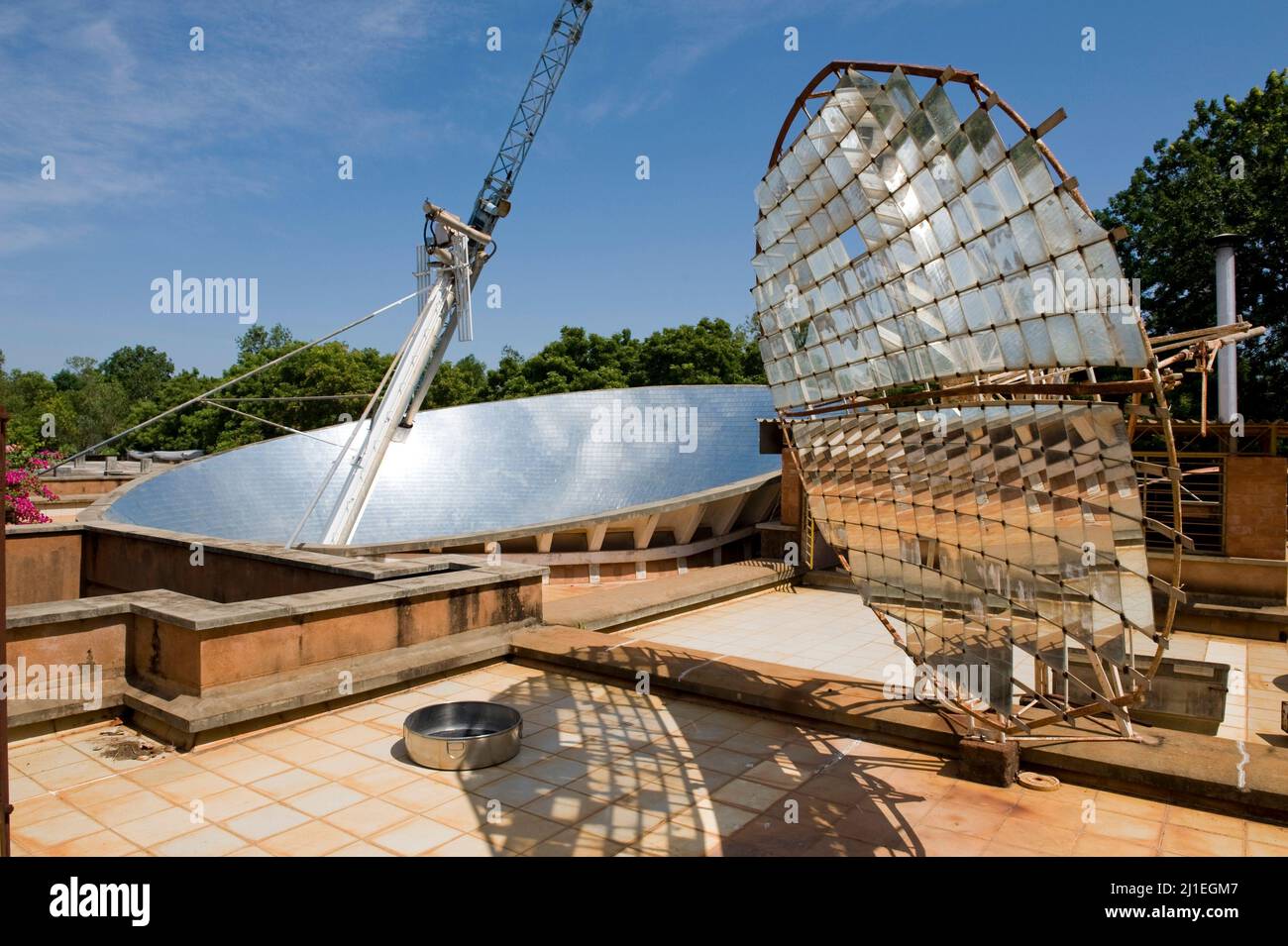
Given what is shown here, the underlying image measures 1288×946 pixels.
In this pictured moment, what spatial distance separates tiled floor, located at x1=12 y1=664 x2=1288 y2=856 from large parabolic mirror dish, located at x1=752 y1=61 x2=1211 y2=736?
86 cm

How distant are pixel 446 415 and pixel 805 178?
15.6 m

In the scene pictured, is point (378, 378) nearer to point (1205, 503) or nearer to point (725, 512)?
point (725, 512)

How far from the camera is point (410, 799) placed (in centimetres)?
592

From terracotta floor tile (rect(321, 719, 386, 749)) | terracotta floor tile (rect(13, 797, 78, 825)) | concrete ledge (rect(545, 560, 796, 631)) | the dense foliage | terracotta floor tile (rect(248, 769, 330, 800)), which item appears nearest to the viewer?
terracotta floor tile (rect(13, 797, 78, 825))

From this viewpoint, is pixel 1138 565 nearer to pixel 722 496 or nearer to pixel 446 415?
pixel 722 496

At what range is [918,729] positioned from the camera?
23.1 ft

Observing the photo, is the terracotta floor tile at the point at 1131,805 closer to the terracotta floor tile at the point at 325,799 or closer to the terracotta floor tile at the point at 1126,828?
the terracotta floor tile at the point at 1126,828

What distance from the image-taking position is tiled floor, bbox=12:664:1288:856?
17.4 feet

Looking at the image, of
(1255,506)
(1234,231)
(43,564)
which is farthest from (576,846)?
(1234,231)

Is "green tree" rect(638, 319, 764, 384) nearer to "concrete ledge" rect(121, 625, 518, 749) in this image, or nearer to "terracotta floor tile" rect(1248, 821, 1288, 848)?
"concrete ledge" rect(121, 625, 518, 749)

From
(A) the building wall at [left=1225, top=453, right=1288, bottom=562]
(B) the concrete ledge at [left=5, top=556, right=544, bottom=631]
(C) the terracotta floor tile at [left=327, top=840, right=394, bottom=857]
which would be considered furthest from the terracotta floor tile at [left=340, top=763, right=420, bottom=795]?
(A) the building wall at [left=1225, top=453, right=1288, bottom=562]

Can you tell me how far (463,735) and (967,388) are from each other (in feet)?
16.1

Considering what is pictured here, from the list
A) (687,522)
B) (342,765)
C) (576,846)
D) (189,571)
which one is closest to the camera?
(576,846)
